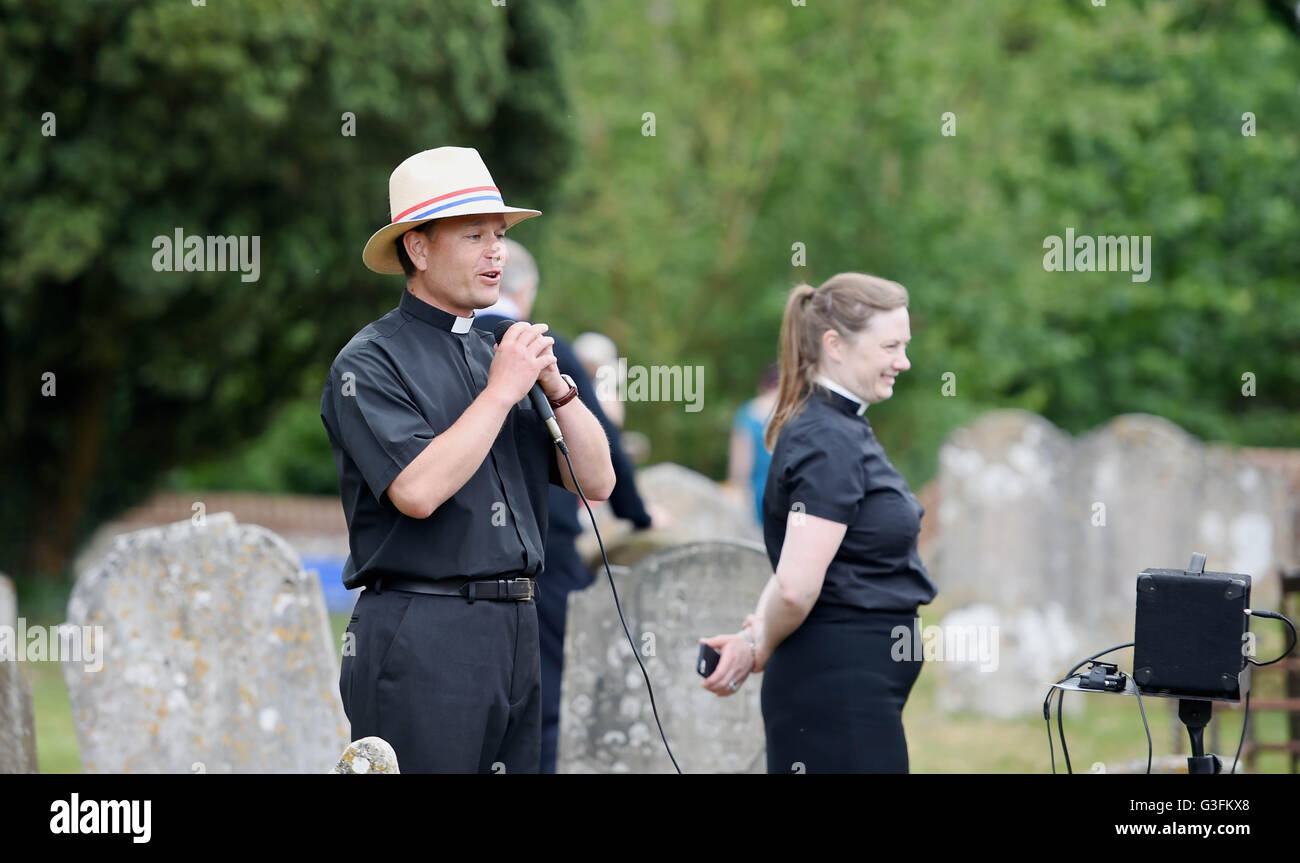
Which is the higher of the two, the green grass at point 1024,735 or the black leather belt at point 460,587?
the black leather belt at point 460,587

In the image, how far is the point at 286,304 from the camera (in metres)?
13.4

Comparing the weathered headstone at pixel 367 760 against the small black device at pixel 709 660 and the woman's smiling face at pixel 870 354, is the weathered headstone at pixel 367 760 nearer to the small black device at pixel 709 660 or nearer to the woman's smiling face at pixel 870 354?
the small black device at pixel 709 660

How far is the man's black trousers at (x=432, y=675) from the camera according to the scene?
11.4ft

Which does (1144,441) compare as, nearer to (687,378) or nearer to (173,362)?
(173,362)

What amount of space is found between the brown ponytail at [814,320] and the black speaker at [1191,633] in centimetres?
115

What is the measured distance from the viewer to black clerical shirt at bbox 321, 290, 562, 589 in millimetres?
3449

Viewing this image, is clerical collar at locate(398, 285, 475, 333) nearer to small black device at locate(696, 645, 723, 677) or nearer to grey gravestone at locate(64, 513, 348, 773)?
small black device at locate(696, 645, 723, 677)

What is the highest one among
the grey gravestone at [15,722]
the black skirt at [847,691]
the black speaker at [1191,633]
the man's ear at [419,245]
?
the man's ear at [419,245]

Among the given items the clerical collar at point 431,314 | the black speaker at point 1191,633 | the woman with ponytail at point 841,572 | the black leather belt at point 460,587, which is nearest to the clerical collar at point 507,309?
the woman with ponytail at point 841,572

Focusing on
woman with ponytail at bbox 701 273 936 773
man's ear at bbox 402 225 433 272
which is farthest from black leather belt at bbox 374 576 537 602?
woman with ponytail at bbox 701 273 936 773

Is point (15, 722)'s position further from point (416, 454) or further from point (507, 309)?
point (416, 454)

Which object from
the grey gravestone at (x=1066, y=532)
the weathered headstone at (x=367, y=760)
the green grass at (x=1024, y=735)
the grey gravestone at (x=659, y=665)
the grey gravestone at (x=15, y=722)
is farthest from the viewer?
the grey gravestone at (x=1066, y=532)

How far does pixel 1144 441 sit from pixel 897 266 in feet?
33.8
